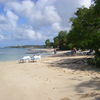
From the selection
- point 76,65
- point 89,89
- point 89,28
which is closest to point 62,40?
point 89,28

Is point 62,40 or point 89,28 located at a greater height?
point 62,40

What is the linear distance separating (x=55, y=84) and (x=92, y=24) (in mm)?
11251

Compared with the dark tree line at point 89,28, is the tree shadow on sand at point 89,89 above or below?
below

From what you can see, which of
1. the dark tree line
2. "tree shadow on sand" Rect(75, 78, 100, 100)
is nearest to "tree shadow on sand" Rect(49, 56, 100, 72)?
the dark tree line

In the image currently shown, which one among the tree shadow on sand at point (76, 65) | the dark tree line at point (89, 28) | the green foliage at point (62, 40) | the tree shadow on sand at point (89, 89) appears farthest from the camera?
the green foliage at point (62, 40)

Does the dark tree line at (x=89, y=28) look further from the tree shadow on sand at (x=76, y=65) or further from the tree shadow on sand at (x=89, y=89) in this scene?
the tree shadow on sand at (x=89, y=89)

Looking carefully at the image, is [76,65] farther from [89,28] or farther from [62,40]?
[62,40]

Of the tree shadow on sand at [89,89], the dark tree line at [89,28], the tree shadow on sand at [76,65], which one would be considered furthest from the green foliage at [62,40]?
the tree shadow on sand at [89,89]

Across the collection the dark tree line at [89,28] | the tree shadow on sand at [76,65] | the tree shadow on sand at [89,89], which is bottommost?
the tree shadow on sand at [89,89]

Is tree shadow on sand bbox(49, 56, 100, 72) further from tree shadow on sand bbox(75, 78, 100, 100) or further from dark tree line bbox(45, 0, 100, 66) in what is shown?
tree shadow on sand bbox(75, 78, 100, 100)

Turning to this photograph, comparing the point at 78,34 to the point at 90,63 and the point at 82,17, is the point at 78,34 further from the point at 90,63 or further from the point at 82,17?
the point at 90,63

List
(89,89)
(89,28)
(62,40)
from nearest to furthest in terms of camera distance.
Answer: (89,89) < (89,28) < (62,40)

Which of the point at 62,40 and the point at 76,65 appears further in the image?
the point at 62,40

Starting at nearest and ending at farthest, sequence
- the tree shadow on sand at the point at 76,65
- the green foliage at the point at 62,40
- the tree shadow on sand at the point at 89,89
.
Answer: the tree shadow on sand at the point at 89,89 → the tree shadow on sand at the point at 76,65 → the green foliage at the point at 62,40
